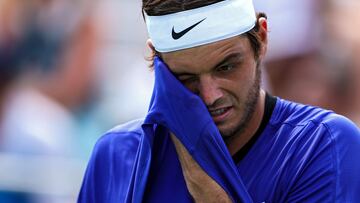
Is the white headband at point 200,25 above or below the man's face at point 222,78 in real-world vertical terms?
above

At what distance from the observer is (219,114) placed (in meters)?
2.39

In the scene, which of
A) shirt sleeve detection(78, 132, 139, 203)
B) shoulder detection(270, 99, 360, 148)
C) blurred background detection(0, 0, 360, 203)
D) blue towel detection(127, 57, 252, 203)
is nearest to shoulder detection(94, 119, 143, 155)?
shirt sleeve detection(78, 132, 139, 203)

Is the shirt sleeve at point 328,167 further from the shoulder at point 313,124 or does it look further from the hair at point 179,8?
the hair at point 179,8

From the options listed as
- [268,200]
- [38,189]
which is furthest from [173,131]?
[38,189]

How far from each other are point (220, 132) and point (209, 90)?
13cm

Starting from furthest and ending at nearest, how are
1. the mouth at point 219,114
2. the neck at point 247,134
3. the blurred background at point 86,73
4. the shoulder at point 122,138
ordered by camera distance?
the blurred background at point 86,73 → the shoulder at point 122,138 → the neck at point 247,134 → the mouth at point 219,114

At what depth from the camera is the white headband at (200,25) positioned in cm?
243

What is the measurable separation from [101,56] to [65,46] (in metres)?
0.23

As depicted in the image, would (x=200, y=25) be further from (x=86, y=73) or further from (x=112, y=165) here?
(x=86, y=73)

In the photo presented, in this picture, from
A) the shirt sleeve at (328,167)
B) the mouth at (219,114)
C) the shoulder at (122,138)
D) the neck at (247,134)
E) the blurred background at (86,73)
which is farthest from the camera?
the blurred background at (86,73)

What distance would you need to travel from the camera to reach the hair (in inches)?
96.1

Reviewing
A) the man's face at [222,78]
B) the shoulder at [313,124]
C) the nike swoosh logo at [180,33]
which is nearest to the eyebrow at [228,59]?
the man's face at [222,78]

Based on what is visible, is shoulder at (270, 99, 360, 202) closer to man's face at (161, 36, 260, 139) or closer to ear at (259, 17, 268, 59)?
man's face at (161, 36, 260, 139)

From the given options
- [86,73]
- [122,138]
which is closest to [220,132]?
[122,138]
